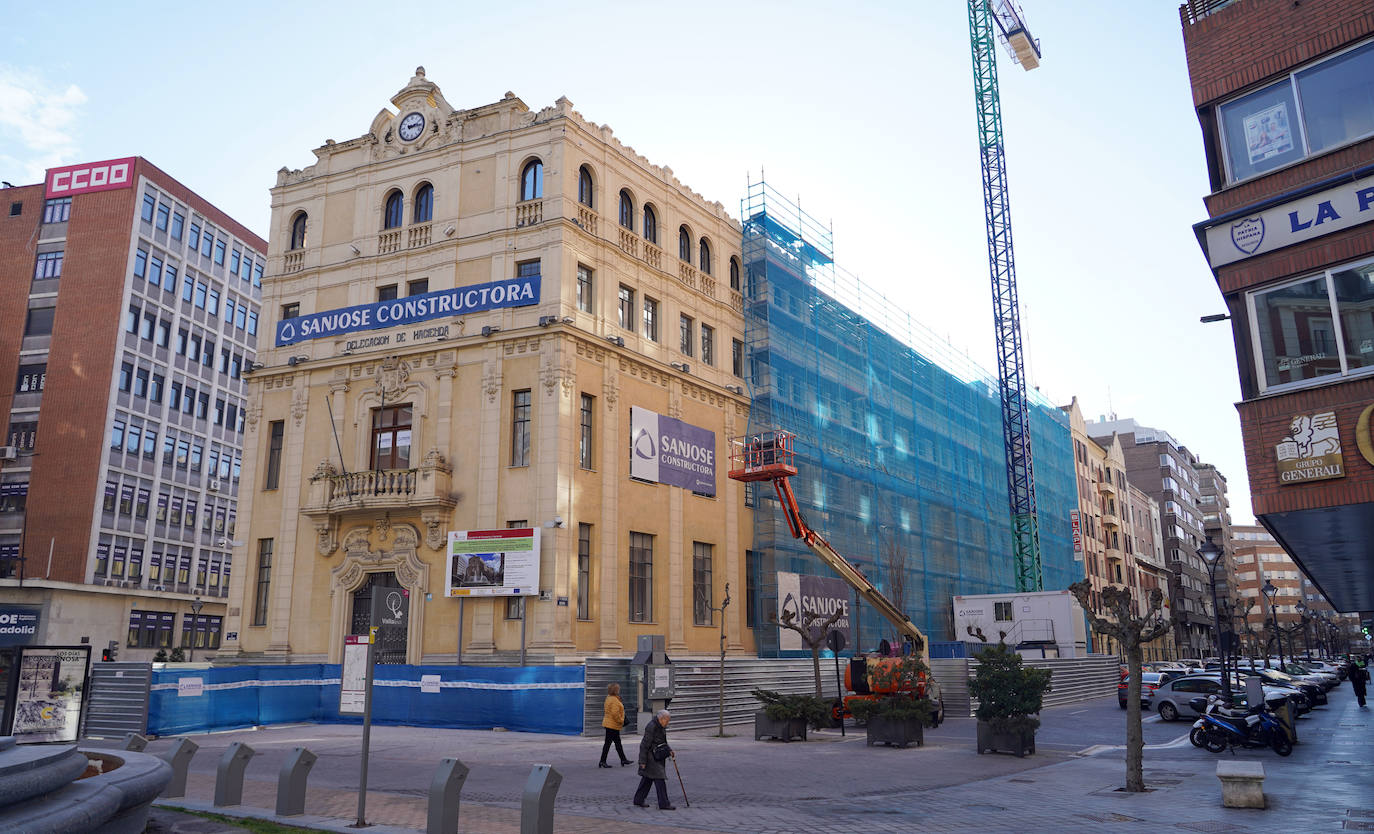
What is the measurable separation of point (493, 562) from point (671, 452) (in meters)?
8.68

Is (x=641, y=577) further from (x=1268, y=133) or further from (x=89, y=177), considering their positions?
(x=89, y=177)

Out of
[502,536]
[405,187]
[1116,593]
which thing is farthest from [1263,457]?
[405,187]

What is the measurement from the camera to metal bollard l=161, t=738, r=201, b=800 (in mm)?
14445

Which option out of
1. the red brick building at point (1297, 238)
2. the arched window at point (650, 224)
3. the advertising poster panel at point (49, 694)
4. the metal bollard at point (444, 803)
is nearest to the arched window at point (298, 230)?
the arched window at point (650, 224)

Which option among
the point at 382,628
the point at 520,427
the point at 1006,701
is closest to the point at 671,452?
the point at 520,427

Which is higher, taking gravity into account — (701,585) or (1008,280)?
(1008,280)

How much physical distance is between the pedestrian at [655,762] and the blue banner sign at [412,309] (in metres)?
21.2

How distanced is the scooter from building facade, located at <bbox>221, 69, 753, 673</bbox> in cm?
1782

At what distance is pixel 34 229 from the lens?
204 ft

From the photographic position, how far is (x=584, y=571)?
3238 cm

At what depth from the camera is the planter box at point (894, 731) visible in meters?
23.5

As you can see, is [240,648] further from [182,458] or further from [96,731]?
[182,458]

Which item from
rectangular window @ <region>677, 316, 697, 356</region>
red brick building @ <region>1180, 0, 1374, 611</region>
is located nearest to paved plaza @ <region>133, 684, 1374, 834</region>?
red brick building @ <region>1180, 0, 1374, 611</region>

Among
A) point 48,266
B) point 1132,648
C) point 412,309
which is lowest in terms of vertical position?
point 1132,648
